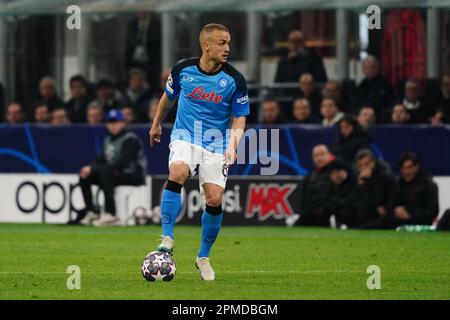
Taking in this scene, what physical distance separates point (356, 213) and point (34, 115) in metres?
5.93

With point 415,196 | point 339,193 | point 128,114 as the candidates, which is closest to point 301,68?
point 128,114

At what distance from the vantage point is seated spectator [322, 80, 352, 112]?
20859 millimetres

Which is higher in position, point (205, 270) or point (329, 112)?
point (329, 112)

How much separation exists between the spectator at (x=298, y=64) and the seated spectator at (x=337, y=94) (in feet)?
2.49

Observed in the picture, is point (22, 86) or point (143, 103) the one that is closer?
Answer: point (143, 103)

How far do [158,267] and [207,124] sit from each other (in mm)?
→ 1319

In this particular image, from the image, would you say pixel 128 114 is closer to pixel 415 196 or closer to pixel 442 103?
pixel 442 103

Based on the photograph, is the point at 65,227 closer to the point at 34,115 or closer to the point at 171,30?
the point at 34,115

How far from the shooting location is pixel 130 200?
66.6 feet

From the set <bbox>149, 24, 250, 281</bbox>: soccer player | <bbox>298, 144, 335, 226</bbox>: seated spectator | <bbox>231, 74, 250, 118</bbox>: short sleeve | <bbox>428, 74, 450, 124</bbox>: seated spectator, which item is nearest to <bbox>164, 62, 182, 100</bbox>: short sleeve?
<bbox>149, 24, 250, 281</bbox>: soccer player

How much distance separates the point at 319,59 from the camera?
22250mm
